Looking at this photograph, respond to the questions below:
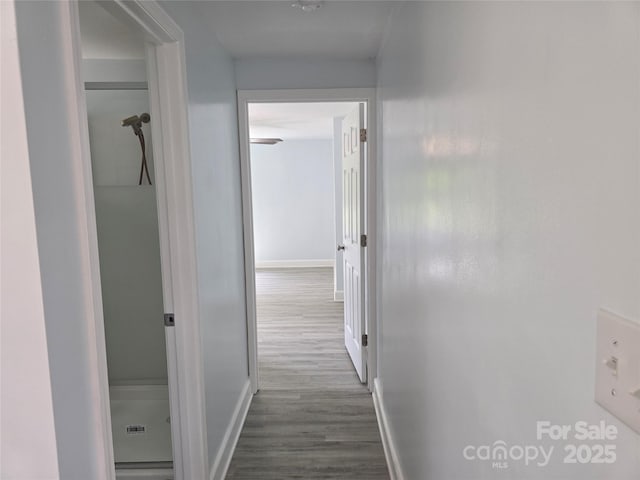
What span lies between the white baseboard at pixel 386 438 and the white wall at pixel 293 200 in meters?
5.07

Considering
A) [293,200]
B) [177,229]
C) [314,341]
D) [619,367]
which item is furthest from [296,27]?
[293,200]

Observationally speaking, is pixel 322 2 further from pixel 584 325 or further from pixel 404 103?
pixel 584 325

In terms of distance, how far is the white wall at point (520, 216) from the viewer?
0.50 m

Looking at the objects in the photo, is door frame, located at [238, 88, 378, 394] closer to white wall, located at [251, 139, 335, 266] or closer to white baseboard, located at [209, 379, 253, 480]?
white baseboard, located at [209, 379, 253, 480]

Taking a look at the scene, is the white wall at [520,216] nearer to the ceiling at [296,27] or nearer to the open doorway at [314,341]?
the ceiling at [296,27]

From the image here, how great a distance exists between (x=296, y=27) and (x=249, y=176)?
1.01 m

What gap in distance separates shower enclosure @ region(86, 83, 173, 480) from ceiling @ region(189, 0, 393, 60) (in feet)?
2.73

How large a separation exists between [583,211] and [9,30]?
0.97 metres

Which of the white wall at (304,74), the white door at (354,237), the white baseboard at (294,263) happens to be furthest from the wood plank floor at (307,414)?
the white baseboard at (294,263)

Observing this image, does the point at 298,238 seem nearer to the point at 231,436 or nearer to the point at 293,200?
the point at 293,200

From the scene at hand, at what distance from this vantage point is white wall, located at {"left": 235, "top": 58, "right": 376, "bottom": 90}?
2.83m

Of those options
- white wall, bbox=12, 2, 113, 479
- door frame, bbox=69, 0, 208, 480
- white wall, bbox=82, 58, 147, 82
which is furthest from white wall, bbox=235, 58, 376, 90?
white wall, bbox=12, 2, 113, 479

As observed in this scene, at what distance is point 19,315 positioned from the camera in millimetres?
812

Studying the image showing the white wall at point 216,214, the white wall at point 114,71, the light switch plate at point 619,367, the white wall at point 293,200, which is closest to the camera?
the light switch plate at point 619,367
